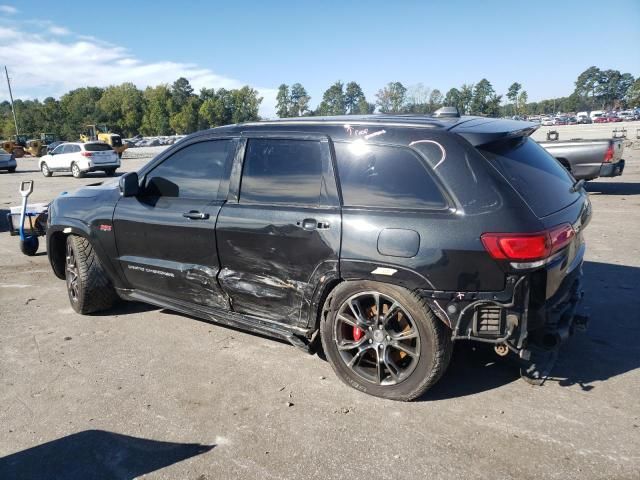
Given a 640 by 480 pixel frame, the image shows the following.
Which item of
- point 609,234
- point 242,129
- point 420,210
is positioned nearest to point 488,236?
point 420,210

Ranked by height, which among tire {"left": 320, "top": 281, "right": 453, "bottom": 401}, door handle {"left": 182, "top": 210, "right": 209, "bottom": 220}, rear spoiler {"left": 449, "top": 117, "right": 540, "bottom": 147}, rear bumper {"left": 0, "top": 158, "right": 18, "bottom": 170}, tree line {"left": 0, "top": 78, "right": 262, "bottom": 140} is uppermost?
tree line {"left": 0, "top": 78, "right": 262, "bottom": 140}

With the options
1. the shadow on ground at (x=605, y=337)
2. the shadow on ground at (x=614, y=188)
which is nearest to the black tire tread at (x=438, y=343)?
the shadow on ground at (x=605, y=337)

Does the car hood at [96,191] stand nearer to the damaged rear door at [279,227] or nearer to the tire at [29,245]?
the damaged rear door at [279,227]

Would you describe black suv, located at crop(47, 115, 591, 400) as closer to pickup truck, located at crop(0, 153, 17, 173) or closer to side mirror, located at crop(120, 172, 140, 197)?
side mirror, located at crop(120, 172, 140, 197)

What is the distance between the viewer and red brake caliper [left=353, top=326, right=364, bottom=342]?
3255mm

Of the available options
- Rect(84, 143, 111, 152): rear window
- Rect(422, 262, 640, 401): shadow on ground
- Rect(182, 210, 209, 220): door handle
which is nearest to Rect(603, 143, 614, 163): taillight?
Rect(422, 262, 640, 401): shadow on ground

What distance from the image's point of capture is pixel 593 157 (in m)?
10.9

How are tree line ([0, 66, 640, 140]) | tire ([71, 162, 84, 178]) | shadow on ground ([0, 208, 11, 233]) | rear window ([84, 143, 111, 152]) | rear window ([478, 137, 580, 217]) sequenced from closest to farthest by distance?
rear window ([478, 137, 580, 217]), shadow on ground ([0, 208, 11, 233]), rear window ([84, 143, 111, 152]), tire ([71, 162, 84, 178]), tree line ([0, 66, 640, 140])

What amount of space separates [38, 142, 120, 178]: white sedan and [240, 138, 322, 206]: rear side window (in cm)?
2085

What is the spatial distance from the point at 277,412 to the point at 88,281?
101 inches

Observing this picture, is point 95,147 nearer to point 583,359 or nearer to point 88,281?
point 88,281

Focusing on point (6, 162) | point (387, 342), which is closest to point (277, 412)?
point (387, 342)

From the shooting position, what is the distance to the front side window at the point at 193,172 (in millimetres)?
3869

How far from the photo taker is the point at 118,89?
122 meters
